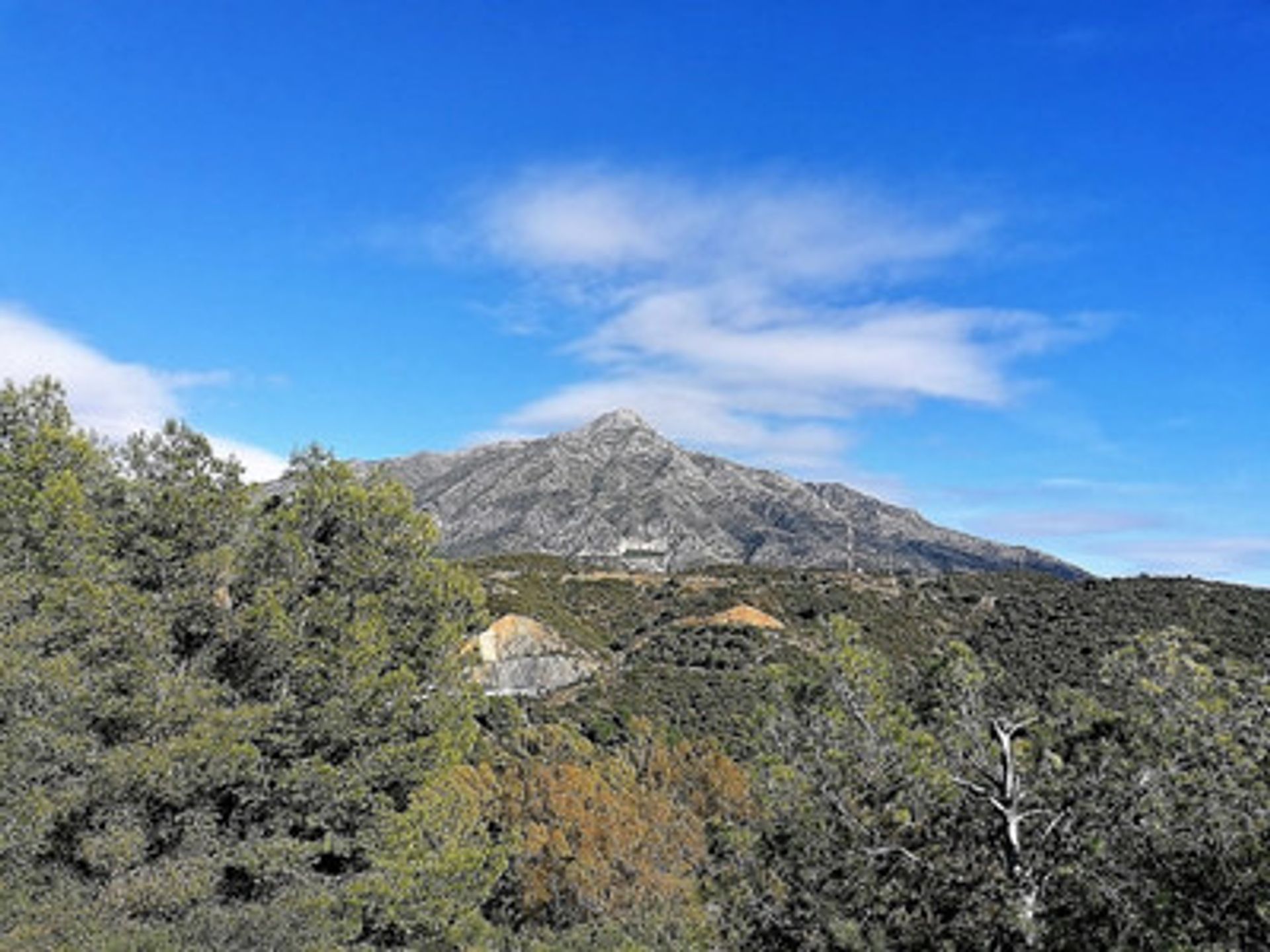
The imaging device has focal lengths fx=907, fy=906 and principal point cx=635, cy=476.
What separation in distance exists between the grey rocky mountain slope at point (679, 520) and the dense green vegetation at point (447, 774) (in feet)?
351

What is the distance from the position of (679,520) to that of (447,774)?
141 m

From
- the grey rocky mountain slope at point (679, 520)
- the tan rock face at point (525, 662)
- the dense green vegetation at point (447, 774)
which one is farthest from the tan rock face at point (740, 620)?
the grey rocky mountain slope at point (679, 520)

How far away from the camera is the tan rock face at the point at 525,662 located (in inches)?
1966

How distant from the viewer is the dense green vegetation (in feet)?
26.9

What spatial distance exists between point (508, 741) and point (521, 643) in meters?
22.6

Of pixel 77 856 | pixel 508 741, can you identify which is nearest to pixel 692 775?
pixel 508 741

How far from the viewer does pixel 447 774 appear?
16.8 meters

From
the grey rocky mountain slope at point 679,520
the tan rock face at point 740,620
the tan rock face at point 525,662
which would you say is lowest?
the tan rock face at point 525,662

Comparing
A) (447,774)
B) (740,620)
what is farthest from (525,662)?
(447,774)

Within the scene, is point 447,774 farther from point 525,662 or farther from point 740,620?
point 740,620

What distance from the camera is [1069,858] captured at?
27.0 ft

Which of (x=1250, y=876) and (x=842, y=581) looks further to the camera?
(x=842, y=581)

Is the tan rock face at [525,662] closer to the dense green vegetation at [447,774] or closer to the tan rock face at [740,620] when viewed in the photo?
the tan rock face at [740,620]

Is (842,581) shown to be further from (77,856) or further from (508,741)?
(77,856)
